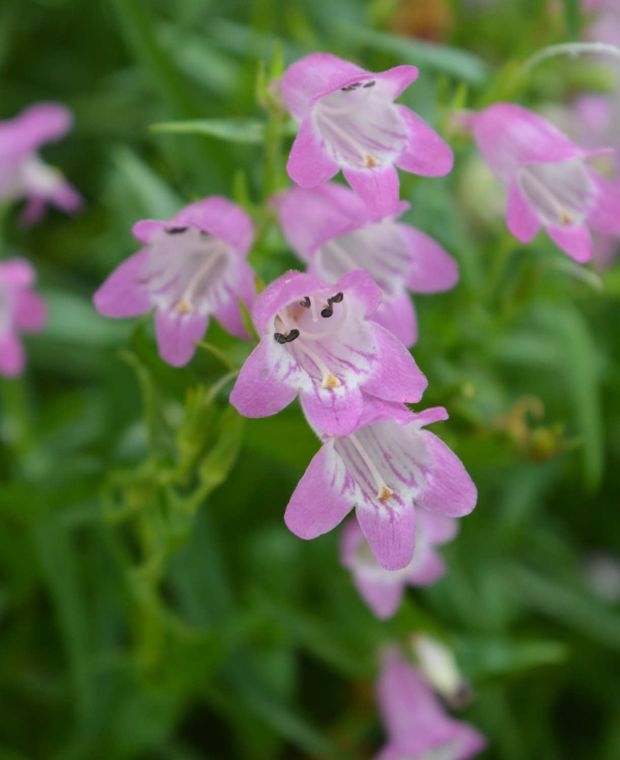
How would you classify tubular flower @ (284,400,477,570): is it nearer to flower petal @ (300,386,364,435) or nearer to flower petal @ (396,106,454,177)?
flower petal @ (300,386,364,435)

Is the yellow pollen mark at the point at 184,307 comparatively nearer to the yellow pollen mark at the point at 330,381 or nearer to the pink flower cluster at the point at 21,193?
the yellow pollen mark at the point at 330,381

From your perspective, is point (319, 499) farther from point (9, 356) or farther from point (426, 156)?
point (9, 356)

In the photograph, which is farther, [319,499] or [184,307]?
[184,307]

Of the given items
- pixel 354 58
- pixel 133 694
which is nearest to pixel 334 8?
pixel 354 58

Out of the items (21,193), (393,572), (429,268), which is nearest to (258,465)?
(393,572)

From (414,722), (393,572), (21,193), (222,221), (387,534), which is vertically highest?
(222,221)
